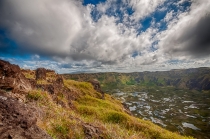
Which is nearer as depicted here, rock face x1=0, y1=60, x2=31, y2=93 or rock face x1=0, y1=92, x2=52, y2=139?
rock face x1=0, y1=92, x2=52, y2=139

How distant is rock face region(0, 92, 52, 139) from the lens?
19.3 ft

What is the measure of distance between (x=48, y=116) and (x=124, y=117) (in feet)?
60.9

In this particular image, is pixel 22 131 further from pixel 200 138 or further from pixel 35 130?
pixel 200 138

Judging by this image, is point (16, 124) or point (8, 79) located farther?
point (8, 79)

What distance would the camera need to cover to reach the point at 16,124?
678cm

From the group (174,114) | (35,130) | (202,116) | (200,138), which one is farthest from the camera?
(174,114)

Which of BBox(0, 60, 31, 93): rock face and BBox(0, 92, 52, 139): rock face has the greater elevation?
BBox(0, 60, 31, 93): rock face

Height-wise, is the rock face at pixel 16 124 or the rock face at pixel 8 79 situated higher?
the rock face at pixel 8 79

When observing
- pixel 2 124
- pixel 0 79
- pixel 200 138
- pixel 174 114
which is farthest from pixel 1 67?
pixel 174 114

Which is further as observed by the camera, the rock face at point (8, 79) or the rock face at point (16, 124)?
the rock face at point (8, 79)

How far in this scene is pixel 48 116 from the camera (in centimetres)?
1035

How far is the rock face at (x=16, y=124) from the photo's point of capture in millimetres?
5887

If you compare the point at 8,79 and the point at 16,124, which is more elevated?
the point at 8,79

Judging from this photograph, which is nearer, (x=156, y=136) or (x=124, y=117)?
(x=156, y=136)
